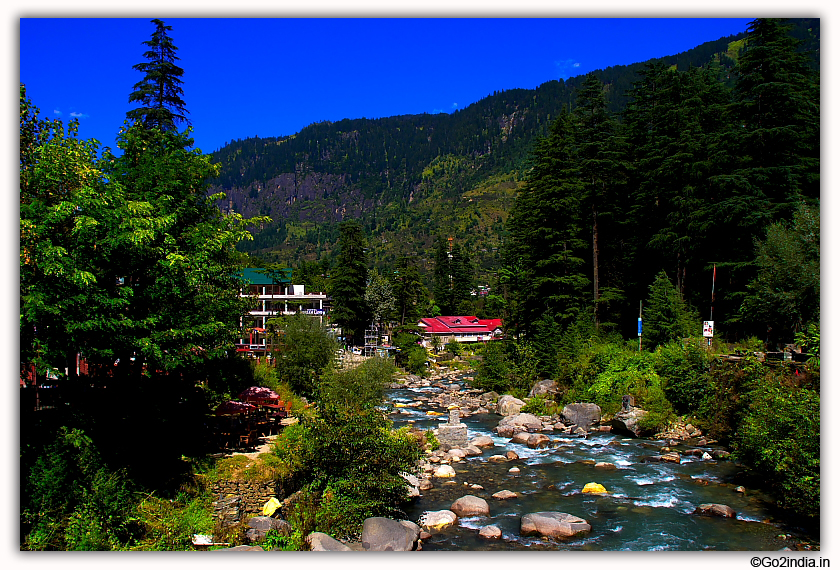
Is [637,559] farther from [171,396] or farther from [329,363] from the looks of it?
[329,363]

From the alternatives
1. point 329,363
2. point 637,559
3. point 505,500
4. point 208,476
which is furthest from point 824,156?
point 329,363

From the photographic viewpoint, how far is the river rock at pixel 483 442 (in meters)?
20.1

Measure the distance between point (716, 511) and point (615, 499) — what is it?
7.36 feet

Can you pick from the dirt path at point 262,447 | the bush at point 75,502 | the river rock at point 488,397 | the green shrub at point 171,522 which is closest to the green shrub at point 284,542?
the green shrub at point 171,522

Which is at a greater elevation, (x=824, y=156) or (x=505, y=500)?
(x=824, y=156)

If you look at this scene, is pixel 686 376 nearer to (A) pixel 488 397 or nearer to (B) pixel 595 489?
(B) pixel 595 489

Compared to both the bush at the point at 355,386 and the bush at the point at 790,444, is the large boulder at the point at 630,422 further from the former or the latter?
the bush at the point at 355,386

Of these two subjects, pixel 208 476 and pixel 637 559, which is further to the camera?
pixel 208 476

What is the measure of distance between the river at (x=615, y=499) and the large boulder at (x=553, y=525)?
195 mm

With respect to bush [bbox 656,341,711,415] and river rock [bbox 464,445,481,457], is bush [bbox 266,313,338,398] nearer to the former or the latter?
river rock [bbox 464,445,481,457]

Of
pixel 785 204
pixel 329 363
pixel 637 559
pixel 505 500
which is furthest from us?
pixel 329 363

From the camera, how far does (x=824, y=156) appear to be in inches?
337

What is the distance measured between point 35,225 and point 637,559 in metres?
10.9

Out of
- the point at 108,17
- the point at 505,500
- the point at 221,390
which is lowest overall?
the point at 505,500
